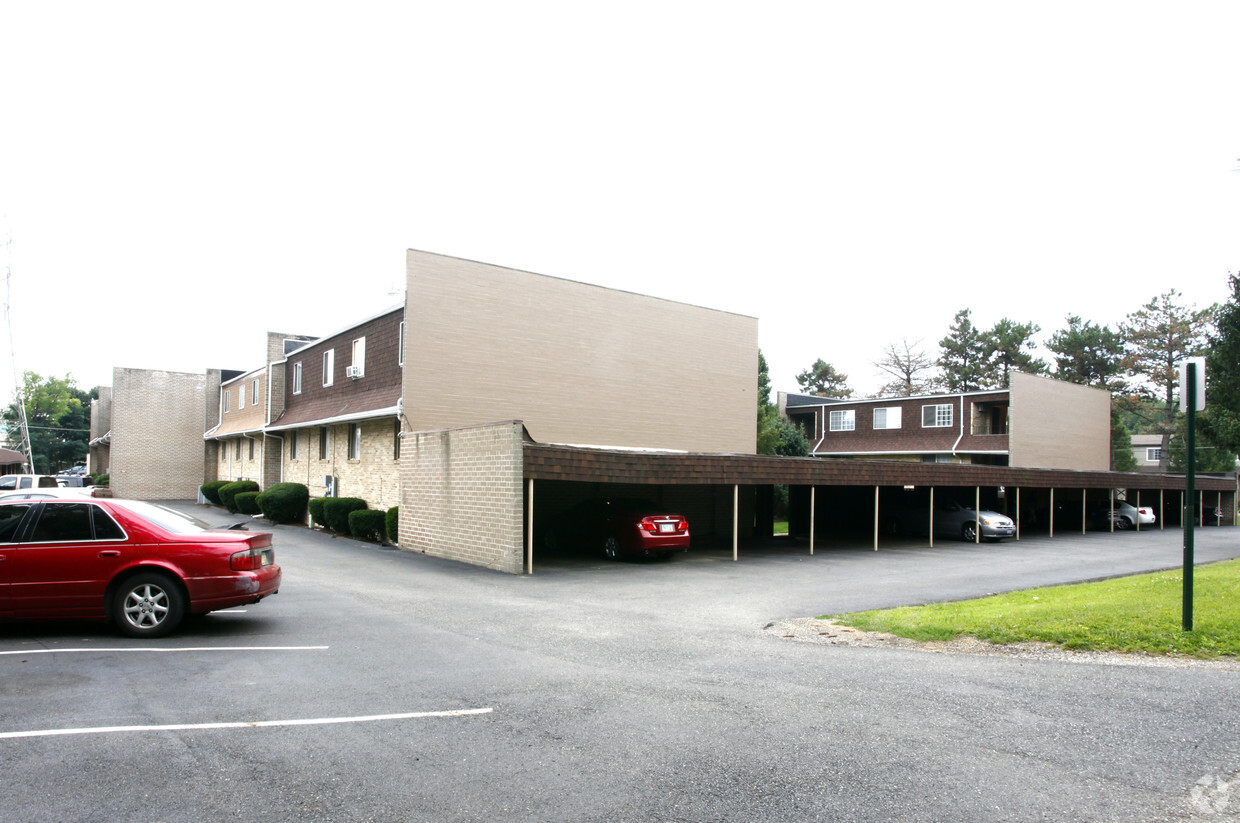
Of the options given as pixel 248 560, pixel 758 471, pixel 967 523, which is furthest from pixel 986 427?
pixel 248 560

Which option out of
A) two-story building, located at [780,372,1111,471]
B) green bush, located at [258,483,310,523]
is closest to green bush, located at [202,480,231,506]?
green bush, located at [258,483,310,523]

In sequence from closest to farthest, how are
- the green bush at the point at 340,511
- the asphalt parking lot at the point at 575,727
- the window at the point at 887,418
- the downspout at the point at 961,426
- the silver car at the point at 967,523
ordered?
1. the asphalt parking lot at the point at 575,727
2. the green bush at the point at 340,511
3. the silver car at the point at 967,523
4. the downspout at the point at 961,426
5. the window at the point at 887,418

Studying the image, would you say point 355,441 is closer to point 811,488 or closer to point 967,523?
point 811,488

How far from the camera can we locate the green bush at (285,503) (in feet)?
90.8

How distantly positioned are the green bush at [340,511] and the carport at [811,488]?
17.5 feet

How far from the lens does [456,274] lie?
23109 millimetres

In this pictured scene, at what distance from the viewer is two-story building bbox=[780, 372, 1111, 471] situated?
42.5 meters

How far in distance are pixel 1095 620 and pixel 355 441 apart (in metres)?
21.7

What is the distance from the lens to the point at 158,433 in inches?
1662

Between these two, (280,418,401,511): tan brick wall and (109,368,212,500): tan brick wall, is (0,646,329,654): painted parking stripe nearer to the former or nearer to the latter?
(280,418,401,511): tan brick wall

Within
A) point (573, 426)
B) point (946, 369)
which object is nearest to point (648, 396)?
point (573, 426)

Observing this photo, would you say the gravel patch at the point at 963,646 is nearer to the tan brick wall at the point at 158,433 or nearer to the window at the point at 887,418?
the window at the point at 887,418

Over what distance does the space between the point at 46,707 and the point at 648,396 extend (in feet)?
73.3

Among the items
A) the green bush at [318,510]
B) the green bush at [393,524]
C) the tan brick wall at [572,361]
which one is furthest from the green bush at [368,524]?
the tan brick wall at [572,361]
